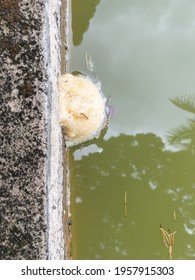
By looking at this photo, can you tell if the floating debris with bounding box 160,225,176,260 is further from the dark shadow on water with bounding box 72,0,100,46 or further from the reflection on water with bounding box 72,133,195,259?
the dark shadow on water with bounding box 72,0,100,46

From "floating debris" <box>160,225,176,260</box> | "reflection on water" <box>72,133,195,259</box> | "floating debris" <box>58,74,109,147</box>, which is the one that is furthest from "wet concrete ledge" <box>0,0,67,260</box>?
"floating debris" <box>160,225,176,260</box>

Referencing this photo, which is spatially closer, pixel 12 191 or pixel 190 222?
pixel 12 191

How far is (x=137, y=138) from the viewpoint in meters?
2.99

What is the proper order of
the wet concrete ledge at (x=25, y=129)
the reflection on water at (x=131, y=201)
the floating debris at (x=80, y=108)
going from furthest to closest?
the reflection on water at (x=131, y=201), the floating debris at (x=80, y=108), the wet concrete ledge at (x=25, y=129)

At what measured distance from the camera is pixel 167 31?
9.92 ft

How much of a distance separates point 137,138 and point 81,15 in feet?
2.85

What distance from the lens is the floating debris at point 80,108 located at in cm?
267

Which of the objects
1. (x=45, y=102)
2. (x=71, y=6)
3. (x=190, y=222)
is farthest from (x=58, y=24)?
(x=190, y=222)

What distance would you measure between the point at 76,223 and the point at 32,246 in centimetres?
73

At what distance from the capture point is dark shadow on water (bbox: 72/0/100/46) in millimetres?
3012

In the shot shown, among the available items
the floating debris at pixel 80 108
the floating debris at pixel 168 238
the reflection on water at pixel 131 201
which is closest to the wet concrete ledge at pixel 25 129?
the floating debris at pixel 80 108

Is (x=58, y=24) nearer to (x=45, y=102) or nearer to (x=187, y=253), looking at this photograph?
(x=45, y=102)

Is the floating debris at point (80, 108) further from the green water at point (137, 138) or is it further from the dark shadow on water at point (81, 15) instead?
the dark shadow on water at point (81, 15)

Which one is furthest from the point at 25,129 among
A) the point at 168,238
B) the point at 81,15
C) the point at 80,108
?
the point at 168,238
